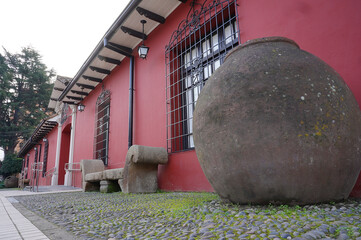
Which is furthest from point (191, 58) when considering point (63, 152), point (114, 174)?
point (63, 152)

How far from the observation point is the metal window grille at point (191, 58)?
4.30 metres

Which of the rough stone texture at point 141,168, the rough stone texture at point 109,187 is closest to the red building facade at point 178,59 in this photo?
the rough stone texture at point 141,168

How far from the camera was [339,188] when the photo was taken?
1.82 meters

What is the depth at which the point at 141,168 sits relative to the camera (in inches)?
174

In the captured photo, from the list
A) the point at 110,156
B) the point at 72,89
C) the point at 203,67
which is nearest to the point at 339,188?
the point at 203,67

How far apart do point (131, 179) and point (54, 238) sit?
2714 millimetres

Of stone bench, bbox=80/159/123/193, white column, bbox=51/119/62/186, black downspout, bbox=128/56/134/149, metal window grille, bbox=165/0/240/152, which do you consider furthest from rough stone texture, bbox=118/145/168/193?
white column, bbox=51/119/62/186

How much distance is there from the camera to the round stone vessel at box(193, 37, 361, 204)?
67.1 inches

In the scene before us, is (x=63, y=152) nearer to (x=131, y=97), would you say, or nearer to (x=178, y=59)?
(x=131, y=97)

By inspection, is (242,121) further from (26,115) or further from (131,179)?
(26,115)

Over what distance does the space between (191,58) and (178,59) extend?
65cm

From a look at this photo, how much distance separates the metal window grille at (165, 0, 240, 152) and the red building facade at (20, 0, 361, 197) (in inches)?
0.7

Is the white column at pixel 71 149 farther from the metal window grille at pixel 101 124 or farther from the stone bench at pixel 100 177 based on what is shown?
the stone bench at pixel 100 177

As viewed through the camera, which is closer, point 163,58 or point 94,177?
point 94,177
